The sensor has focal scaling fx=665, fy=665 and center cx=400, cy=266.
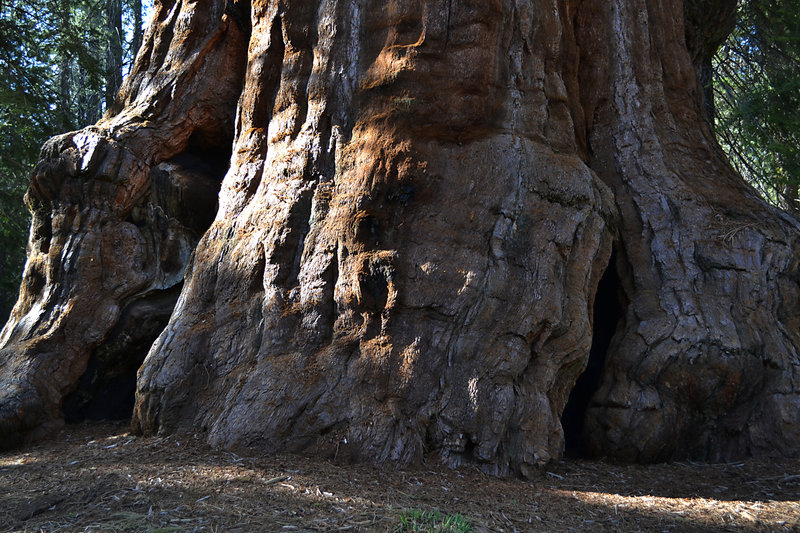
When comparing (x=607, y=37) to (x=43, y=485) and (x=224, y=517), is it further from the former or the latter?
(x=43, y=485)

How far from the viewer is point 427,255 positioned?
4.43 m

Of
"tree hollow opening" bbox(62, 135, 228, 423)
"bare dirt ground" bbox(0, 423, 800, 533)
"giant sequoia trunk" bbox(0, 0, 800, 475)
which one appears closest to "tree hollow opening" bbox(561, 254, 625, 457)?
"giant sequoia trunk" bbox(0, 0, 800, 475)

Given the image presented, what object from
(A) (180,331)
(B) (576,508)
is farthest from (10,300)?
(B) (576,508)

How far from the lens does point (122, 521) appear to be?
2805mm

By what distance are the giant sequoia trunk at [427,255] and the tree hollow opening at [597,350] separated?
0.05 metres

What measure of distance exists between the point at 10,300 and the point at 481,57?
1402 cm

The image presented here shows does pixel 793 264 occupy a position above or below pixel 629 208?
below

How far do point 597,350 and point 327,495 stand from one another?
334 cm

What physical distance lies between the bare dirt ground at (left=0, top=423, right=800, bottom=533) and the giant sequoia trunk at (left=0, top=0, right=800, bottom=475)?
0.27 m

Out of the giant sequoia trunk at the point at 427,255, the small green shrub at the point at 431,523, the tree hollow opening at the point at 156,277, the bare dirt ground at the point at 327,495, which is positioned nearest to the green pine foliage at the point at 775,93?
the giant sequoia trunk at the point at 427,255

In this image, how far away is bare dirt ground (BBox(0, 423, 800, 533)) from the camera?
9.53 ft

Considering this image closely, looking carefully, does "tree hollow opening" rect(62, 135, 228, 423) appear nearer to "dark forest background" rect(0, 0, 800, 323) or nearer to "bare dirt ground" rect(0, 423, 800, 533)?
"bare dirt ground" rect(0, 423, 800, 533)

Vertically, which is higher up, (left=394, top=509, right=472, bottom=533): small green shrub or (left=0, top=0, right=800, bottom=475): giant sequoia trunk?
(left=0, top=0, right=800, bottom=475): giant sequoia trunk

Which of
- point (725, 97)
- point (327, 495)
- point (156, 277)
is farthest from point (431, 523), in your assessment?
point (725, 97)
